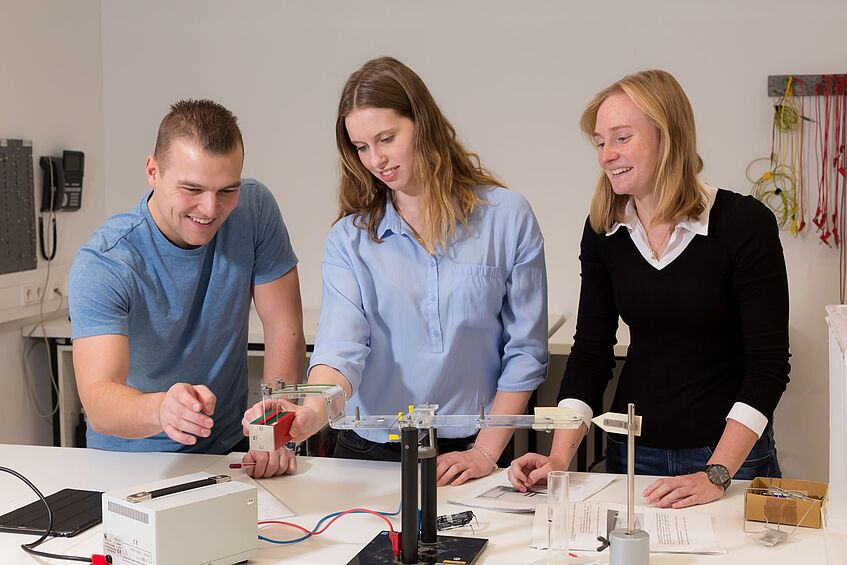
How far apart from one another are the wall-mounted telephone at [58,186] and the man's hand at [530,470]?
2521mm

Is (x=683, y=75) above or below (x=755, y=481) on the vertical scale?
above

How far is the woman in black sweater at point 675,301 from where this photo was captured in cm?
178

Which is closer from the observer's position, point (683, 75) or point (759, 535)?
point (759, 535)

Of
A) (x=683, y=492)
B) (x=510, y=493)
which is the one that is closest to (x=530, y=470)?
(x=510, y=493)

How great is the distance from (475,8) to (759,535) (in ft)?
8.73

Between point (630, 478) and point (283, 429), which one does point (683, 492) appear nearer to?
point (630, 478)

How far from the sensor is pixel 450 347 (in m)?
1.94

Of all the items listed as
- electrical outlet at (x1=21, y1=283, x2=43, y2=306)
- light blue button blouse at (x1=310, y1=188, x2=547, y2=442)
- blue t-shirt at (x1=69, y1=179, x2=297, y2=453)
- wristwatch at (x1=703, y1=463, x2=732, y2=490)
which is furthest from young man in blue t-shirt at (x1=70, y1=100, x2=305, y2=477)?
electrical outlet at (x1=21, y1=283, x2=43, y2=306)

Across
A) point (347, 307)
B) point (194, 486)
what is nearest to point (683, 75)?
point (347, 307)

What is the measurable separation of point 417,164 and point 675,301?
1.94 feet

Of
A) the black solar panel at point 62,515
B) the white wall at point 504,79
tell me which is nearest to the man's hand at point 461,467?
the black solar panel at point 62,515

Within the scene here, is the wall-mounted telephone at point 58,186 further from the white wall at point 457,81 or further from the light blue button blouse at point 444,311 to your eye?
the light blue button blouse at point 444,311

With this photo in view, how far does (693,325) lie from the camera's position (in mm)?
1853

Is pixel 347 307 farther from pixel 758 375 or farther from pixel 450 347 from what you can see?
pixel 758 375
